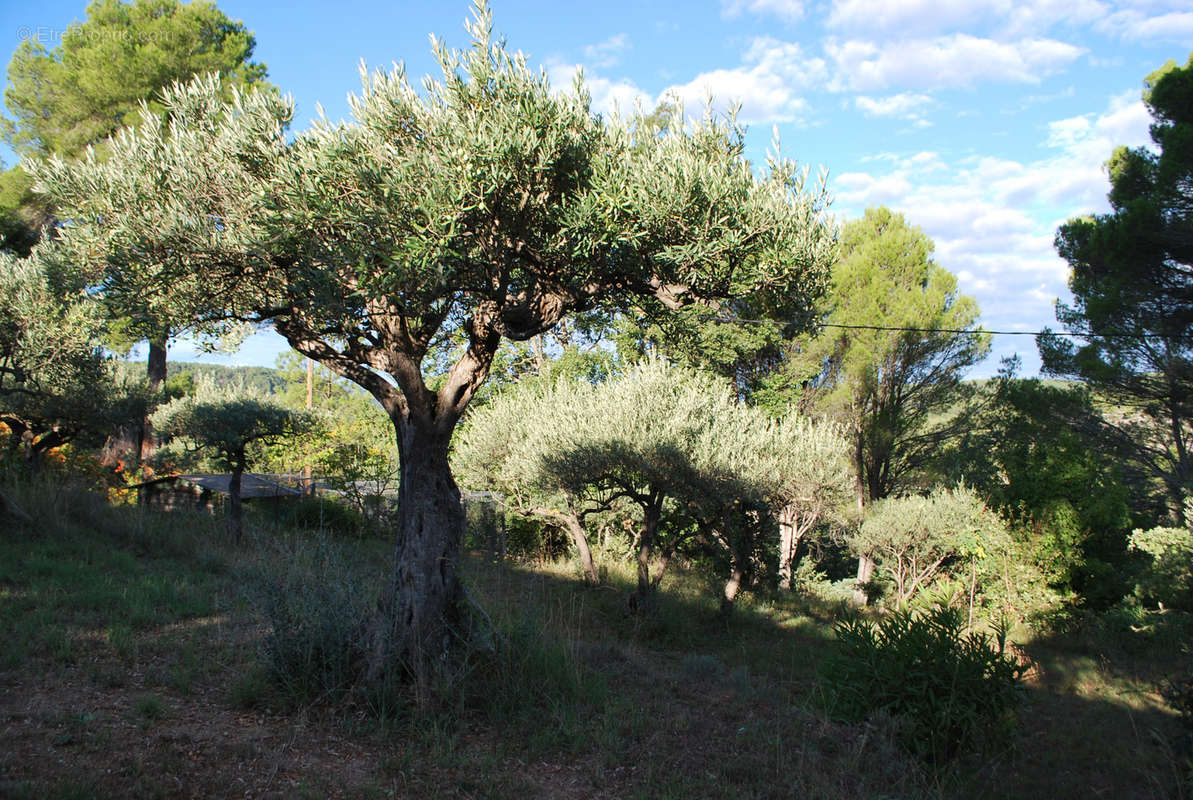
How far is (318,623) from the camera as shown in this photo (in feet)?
17.0

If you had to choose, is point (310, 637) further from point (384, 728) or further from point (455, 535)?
point (455, 535)

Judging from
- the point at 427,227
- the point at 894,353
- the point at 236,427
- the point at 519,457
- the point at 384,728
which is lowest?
the point at 384,728

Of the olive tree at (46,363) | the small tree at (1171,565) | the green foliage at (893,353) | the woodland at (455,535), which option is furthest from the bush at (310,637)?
the green foliage at (893,353)

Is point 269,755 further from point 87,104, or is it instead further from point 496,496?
point 87,104

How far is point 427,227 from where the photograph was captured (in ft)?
15.9

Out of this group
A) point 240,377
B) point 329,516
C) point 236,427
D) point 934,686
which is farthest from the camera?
point 240,377

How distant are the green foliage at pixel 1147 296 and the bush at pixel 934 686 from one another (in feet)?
46.0

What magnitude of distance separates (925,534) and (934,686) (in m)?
14.5

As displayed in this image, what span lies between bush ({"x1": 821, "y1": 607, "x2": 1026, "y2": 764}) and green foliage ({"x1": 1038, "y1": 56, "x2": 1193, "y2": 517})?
46.0ft

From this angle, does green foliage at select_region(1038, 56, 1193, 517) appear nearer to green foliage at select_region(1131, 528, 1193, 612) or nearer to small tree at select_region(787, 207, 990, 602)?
small tree at select_region(787, 207, 990, 602)

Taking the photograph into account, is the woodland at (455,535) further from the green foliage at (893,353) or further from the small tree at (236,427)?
the green foliage at (893,353)

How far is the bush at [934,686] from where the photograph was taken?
5348mm

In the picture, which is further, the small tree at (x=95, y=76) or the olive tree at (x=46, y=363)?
the small tree at (x=95, y=76)

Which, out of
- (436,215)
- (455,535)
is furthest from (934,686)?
(436,215)
